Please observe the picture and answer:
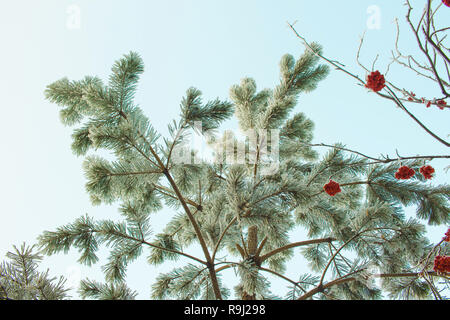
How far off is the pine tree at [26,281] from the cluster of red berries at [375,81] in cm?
121

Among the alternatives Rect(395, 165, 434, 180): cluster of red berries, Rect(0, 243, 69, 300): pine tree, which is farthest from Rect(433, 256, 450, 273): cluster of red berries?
Rect(0, 243, 69, 300): pine tree

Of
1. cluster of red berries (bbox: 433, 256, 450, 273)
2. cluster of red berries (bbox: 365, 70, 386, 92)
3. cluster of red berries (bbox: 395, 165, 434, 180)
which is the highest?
cluster of red berries (bbox: 365, 70, 386, 92)

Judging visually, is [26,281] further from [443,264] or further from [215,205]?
[443,264]

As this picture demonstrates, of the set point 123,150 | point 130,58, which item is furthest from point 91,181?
point 130,58

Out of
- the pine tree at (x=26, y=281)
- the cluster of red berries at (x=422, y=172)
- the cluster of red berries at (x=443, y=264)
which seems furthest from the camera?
the cluster of red berries at (x=422, y=172)

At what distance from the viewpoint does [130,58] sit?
5.03ft

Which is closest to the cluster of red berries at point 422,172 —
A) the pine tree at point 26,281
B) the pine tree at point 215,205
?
the pine tree at point 215,205

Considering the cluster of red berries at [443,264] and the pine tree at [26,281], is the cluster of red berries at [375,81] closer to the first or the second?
the cluster of red berries at [443,264]

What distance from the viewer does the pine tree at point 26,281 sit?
752mm

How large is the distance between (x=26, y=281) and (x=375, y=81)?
132cm

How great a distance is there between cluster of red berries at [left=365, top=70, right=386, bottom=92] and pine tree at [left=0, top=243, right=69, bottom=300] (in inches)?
47.6

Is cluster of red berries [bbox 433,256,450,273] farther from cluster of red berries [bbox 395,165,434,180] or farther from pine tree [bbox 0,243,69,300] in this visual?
pine tree [bbox 0,243,69,300]

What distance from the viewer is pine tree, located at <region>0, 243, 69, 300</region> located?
75 cm
